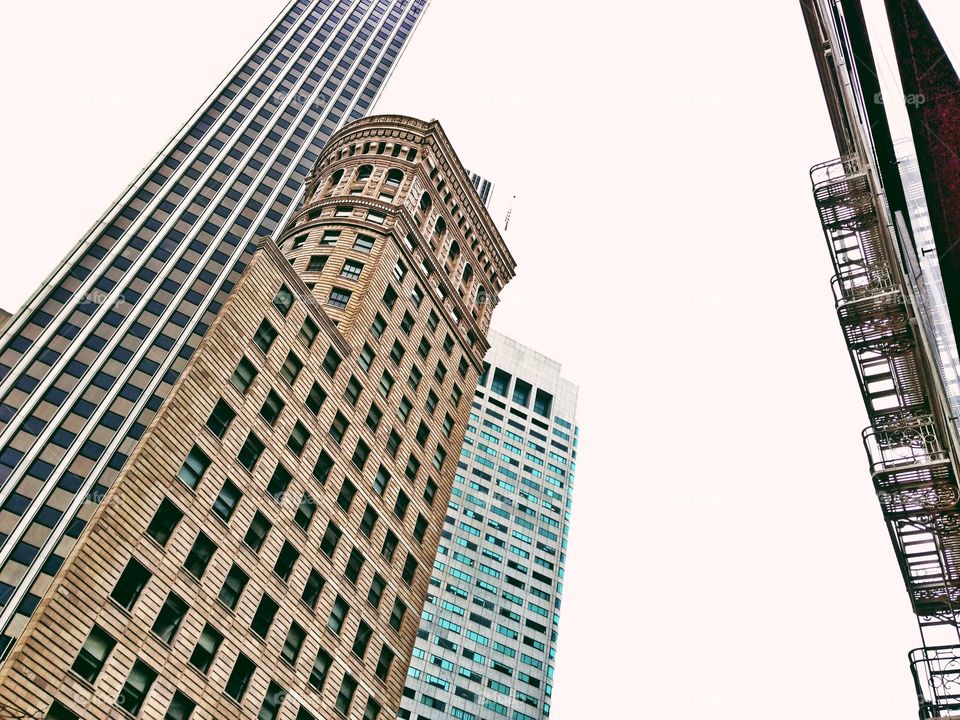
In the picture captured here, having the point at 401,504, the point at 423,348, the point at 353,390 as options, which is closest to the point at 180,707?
the point at 401,504

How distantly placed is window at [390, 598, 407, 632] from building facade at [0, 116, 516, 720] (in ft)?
0.35

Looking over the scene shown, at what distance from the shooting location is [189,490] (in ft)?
124

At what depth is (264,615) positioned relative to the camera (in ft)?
129

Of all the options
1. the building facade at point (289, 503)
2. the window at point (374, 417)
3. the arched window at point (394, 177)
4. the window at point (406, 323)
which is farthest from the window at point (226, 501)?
the arched window at point (394, 177)

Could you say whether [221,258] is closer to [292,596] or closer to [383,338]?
[383,338]

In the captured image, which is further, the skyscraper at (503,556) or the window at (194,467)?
the skyscraper at (503,556)

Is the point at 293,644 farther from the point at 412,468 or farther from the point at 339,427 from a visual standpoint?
the point at 412,468

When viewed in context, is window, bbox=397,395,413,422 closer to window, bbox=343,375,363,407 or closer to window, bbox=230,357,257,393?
window, bbox=343,375,363,407

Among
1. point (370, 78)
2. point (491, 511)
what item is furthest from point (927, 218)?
point (370, 78)

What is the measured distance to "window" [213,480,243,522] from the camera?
38875 mm

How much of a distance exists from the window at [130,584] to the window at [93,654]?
1.30 m

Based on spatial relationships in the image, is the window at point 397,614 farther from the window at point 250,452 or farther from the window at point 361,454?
the window at point 250,452

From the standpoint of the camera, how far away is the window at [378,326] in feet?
176

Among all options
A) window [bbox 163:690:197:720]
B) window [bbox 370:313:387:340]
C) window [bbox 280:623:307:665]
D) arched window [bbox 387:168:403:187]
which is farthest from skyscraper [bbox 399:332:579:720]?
window [bbox 163:690:197:720]
